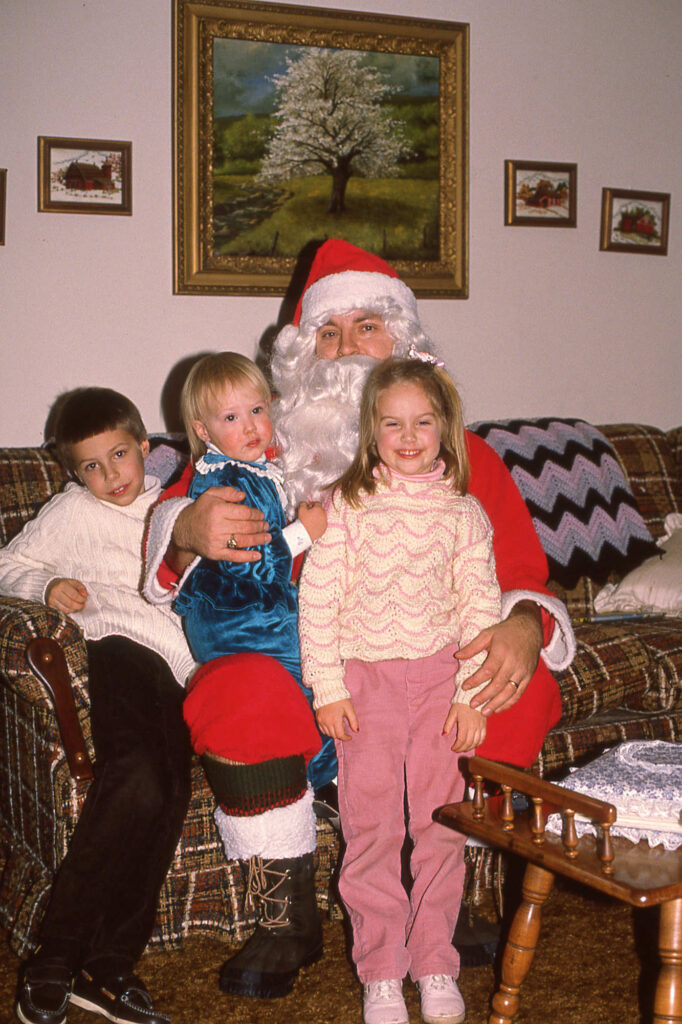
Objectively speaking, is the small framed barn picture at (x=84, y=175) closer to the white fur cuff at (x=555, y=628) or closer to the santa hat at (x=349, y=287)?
the santa hat at (x=349, y=287)

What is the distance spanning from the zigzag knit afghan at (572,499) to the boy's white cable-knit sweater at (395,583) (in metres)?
1.17

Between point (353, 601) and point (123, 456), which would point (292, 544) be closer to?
point (353, 601)

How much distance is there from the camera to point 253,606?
2.14 metres

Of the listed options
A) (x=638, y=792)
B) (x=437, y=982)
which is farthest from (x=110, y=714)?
(x=638, y=792)

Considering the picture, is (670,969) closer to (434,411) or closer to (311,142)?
(434,411)

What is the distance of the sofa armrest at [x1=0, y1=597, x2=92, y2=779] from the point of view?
7.11ft

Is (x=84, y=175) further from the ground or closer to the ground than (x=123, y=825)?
further from the ground

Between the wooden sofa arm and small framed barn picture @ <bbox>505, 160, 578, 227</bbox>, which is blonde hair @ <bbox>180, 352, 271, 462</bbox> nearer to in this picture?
the wooden sofa arm

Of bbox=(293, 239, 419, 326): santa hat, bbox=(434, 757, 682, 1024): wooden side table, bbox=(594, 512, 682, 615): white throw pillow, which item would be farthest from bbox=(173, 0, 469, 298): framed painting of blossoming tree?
bbox=(434, 757, 682, 1024): wooden side table

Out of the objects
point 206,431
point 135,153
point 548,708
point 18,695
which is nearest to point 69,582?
point 18,695

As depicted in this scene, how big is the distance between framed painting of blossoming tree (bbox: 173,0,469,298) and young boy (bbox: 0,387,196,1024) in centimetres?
124

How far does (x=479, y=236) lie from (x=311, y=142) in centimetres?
79

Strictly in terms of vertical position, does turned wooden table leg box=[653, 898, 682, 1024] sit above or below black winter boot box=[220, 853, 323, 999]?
above

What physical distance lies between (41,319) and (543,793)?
2531 mm
